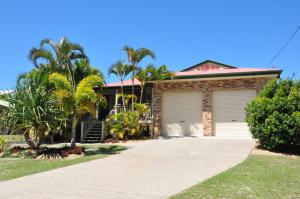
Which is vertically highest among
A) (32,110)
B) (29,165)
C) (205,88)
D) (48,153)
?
(205,88)

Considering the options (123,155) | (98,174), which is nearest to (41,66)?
(123,155)

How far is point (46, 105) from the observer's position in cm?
1479

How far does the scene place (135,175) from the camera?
973cm

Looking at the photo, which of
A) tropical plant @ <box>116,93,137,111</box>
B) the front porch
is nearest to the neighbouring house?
the front porch

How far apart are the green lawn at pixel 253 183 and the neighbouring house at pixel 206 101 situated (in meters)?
8.16

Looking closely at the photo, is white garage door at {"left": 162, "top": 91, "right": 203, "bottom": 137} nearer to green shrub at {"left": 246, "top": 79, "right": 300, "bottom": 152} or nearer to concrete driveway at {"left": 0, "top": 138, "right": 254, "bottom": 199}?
concrete driveway at {"left": 0, "top": 138, "right": 254, "bottom": 199}

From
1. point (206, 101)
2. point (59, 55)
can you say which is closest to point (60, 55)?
point (59, 55)

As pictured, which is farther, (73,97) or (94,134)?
(94,134)

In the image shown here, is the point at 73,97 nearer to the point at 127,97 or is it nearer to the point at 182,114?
the point at 127,97

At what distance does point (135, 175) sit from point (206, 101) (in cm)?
1105

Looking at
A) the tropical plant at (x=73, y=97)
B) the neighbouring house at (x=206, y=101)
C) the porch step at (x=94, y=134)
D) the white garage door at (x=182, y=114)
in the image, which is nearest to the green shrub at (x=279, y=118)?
the neighbouring house at (x=206, y=101)

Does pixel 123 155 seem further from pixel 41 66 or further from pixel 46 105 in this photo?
pixel 41 66

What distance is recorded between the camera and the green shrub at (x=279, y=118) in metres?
13.6

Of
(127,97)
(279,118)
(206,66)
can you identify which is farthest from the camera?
(206,66)
